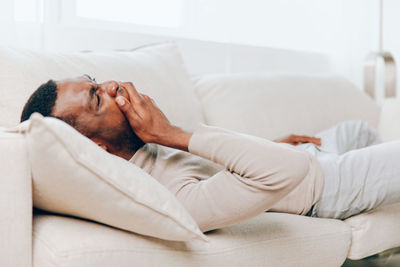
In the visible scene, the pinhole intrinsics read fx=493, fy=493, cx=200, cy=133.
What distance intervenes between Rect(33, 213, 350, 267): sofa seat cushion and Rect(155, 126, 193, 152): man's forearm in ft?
0.68

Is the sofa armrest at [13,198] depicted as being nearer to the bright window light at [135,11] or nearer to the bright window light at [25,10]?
the bright window light at [25,10]

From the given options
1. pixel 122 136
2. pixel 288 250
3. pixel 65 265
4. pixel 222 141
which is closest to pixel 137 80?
pixel 122 136

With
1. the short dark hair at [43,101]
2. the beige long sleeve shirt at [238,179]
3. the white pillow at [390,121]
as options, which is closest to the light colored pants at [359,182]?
the beige long sleeve shirt at [238,179]

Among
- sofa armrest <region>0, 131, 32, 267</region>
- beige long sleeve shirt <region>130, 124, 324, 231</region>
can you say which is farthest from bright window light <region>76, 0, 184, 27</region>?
sofa armrest <region>0, 131, 32, 267</region>

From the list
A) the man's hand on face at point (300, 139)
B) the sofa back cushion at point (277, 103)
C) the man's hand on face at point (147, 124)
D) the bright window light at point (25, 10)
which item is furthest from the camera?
the sofa back cushion at point (277, 103)

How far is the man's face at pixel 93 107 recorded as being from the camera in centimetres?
109

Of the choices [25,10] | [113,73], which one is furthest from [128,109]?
[25,10]

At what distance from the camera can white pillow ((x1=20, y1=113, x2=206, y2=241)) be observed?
818 millimetres

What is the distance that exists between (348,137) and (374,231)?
0.65 meters

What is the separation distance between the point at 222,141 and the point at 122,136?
0.26m

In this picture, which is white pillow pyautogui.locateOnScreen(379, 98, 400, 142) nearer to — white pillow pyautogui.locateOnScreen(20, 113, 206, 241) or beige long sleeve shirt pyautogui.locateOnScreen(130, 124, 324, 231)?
beige long sleeve shirt pyautogui.locateOnScreen(130, 124, 324, 231)

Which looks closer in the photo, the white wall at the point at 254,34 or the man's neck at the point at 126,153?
the man's neck at the point at 126,153

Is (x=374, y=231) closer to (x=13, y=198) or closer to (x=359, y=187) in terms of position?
(x=359, y=187)

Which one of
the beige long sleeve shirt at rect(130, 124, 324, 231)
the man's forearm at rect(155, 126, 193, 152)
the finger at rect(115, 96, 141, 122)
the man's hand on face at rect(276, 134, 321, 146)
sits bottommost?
the man's hand on face at rect(276, 134, 321, 146)
